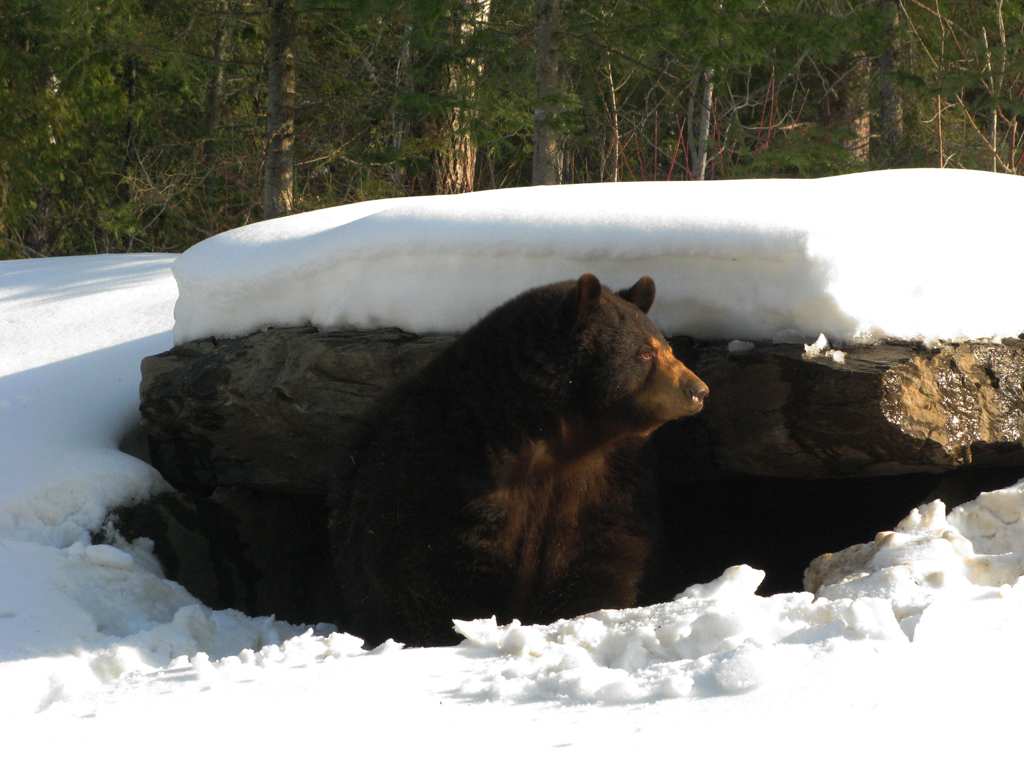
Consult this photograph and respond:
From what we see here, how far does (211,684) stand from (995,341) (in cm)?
314

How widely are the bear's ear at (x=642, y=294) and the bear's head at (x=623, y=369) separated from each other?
173 millimetres

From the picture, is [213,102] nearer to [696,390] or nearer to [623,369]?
[623,369]

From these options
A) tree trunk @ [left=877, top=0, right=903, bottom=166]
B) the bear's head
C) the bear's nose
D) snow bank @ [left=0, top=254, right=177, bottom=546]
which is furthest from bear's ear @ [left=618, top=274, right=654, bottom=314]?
tree trunk @ [left=877, top=0, right=903, bottom=166]

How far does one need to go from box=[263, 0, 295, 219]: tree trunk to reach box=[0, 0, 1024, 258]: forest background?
0.02 m

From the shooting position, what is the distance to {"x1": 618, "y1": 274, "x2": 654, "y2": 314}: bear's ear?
4.21m

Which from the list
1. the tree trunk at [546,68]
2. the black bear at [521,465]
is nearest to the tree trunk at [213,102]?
the tree trunk at [546,68]

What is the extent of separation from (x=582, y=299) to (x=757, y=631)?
1.37 metres

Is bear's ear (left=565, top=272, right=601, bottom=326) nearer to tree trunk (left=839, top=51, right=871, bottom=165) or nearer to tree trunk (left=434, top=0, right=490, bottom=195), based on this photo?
tree trunk (left=434, top=0, right=490, bottom=195)

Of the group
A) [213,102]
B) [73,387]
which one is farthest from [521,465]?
[213,102]

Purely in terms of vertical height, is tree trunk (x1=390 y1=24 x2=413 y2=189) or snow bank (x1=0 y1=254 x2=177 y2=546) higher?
tree trunk (x1=390 y1=24 x2=413 y2=189)

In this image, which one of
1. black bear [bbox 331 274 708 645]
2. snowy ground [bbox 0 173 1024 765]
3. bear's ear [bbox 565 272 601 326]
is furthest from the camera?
black bear [bbox 331 274 708 645]

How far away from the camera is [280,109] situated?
33.2 feet

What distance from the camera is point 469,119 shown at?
8.73m

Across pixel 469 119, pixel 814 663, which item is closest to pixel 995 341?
pixel 814 663
